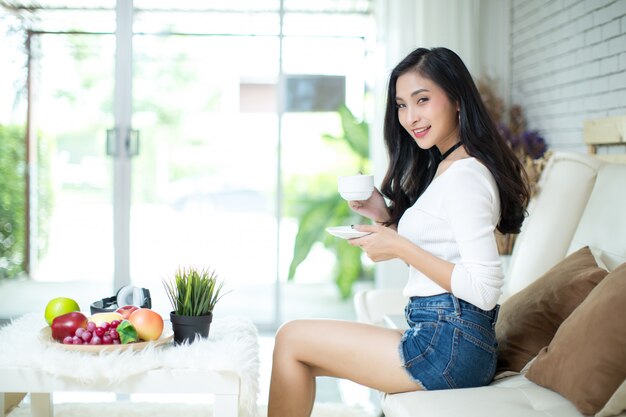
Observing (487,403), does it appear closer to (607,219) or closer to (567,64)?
(607,219)

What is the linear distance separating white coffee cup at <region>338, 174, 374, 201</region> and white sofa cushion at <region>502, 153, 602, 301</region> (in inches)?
36.9

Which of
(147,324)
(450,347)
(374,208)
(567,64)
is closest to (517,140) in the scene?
(567,64)

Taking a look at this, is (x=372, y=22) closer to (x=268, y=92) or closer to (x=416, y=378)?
(x=268, y=92)

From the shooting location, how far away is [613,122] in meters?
3.09

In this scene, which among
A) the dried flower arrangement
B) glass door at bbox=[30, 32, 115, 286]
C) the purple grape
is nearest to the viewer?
the purple grape

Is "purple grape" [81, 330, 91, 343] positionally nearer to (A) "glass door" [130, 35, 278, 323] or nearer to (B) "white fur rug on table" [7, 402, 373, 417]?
(B) "white fur rug on table" [7, 402, 373, 417]

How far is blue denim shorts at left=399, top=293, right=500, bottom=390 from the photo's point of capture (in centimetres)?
178

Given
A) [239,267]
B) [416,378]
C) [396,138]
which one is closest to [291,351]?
[416,378]

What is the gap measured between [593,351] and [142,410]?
5.87 ft

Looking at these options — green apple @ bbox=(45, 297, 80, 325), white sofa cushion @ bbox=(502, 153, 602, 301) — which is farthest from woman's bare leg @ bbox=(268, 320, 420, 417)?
white sofa cushion @ bbox=(502, 153, 602, 301)

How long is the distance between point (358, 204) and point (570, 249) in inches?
31.8

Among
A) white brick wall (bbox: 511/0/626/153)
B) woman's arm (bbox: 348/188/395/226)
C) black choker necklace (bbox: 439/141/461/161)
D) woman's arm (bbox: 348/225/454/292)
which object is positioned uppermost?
white brick wall (bbox: 511/0/626/153)

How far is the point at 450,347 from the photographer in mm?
1774

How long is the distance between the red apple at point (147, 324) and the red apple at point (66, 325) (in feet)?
0.43
